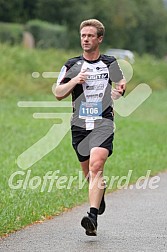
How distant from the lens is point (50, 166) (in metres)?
15.2

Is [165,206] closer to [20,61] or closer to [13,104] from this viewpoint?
[13,104]

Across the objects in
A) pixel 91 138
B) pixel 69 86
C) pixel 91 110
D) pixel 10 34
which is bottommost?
pixel 10 34

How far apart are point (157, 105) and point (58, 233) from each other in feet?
88.4

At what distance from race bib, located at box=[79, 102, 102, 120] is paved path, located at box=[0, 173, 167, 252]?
1.22m

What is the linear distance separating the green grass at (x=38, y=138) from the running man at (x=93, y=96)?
3.82 ft

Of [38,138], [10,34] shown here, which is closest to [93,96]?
[38,138]

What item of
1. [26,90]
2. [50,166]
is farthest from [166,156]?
[26,90]

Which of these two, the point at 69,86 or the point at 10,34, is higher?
the point at 69,86

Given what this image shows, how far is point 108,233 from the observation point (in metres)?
9.08

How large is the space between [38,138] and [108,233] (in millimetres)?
11262

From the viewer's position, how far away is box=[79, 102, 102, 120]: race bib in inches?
352

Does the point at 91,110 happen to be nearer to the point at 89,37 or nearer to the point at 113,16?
the point at 89,37

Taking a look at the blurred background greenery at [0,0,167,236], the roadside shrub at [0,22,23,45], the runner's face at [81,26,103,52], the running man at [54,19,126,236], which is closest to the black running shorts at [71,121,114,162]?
the running man at [54,19,126,236]

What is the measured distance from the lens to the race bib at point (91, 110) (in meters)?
8.95
